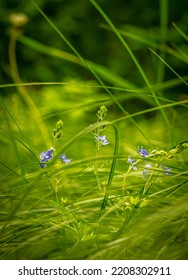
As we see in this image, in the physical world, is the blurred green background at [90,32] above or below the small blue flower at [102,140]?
above

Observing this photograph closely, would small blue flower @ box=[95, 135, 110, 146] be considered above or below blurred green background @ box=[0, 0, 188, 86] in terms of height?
below

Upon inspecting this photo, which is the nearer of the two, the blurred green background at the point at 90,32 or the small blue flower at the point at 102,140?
the small blue flower at the point at 102,140

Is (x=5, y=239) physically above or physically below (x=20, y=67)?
below

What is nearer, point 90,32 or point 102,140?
point 102,140

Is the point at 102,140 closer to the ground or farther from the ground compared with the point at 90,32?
closer to the ground

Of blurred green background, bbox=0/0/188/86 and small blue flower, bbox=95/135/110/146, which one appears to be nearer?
small blue flower, bbox=95/135/110/146
